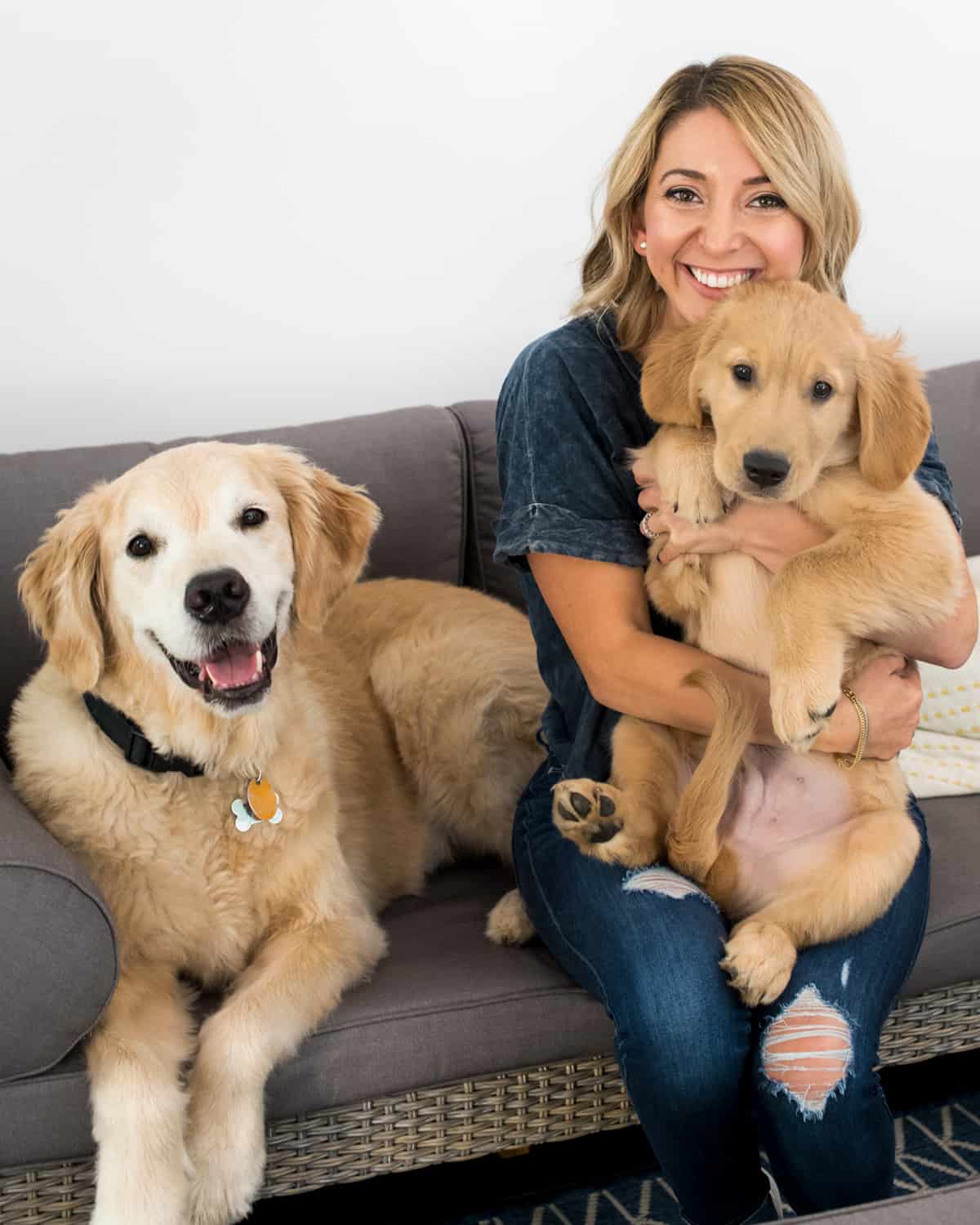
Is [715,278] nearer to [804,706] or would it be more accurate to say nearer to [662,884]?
[804,706]

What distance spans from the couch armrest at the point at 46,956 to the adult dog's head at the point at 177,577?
30 cm

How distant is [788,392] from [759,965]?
76 centimetres

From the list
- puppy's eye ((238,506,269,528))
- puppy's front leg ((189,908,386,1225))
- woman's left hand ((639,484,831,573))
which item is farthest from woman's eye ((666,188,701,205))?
puppy's front leg ((189,908,386,1225))

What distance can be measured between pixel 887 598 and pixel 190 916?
108cm

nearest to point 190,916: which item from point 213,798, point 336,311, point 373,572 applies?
point 213,798

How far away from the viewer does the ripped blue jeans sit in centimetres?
151

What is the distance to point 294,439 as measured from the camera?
2.47 meters

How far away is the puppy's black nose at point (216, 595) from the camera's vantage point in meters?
1.65

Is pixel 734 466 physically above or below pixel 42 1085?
above

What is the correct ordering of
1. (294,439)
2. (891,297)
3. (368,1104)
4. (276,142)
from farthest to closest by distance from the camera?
1. (891,297)
2. (276,142)
3. (294,439)
4. (368,1104)

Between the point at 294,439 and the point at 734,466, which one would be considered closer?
the point at 734,466

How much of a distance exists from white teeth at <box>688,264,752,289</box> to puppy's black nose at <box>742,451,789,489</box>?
0.35 m

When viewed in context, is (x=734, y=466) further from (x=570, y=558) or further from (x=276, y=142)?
(x=276, y=142)

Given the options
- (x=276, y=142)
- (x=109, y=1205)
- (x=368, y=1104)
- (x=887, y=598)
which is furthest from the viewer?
(x=276, y=142)
